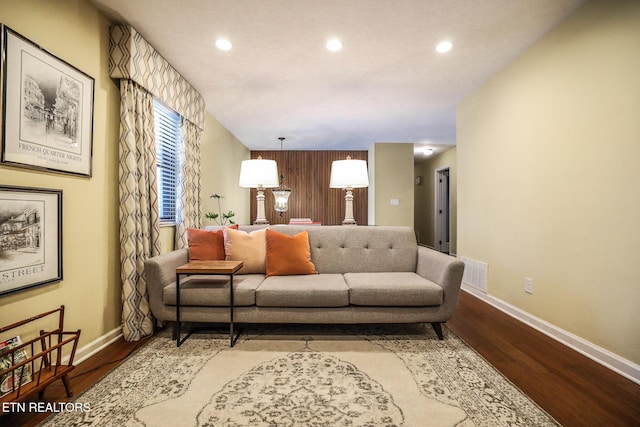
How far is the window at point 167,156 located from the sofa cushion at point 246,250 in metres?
1.01

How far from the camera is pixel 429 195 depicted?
27.1ft

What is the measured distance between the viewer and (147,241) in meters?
2.46

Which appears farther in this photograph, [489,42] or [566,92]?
[489,42]

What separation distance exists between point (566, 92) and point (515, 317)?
2006 mm

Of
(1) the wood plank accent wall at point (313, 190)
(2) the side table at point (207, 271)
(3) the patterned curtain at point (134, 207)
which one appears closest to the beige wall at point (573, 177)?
(2) the side table at point (207, 271)

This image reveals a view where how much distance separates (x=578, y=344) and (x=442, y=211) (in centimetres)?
568

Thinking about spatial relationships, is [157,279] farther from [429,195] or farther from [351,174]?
[429,195]

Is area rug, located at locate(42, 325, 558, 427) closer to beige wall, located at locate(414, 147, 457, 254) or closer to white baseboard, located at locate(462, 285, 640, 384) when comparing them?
white baseboard, located at locate(462, 285, 640, 384)

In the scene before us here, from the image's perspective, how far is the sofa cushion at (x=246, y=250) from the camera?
2555 millimetres

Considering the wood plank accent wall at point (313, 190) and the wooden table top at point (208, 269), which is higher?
the wood plank accent wall at point (313, 190)

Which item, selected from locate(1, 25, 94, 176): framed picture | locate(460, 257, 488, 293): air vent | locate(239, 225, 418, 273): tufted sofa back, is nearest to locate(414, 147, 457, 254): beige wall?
locate(460, 257, 488, 293): air vent

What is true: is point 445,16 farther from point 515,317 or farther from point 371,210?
point 371,210

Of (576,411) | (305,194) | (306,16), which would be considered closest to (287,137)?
(305,194)

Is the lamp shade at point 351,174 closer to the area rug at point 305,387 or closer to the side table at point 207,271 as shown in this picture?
the side table at point 207,271
